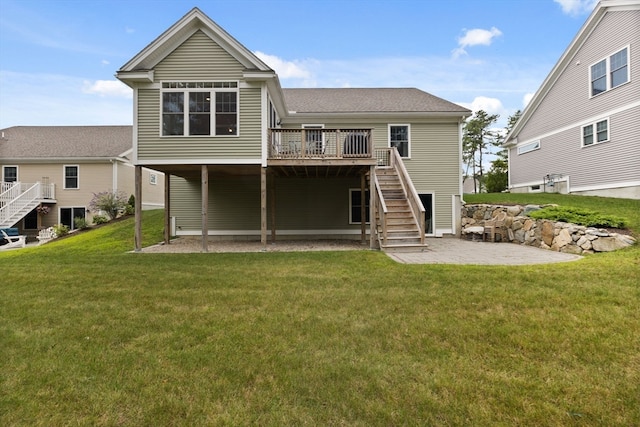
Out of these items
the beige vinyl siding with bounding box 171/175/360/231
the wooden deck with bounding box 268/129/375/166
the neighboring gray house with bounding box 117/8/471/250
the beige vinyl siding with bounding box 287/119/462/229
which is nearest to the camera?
the neighboring gray house with bounding box 117/8/471/250

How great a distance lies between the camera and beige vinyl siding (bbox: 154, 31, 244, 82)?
1009 centimetres

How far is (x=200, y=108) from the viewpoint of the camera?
10.2 m

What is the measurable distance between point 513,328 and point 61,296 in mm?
6393

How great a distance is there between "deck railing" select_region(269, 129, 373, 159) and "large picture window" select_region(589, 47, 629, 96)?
36.2 ft

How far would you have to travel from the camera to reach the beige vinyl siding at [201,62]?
33.1ft

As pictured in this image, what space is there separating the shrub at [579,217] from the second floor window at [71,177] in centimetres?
2302

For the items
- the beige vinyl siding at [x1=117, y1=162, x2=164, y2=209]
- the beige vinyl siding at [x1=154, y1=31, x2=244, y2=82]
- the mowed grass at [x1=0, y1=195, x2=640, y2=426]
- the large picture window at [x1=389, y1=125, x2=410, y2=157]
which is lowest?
the mowed grass at [x1=0, y1=195, x2=640, y2=426]

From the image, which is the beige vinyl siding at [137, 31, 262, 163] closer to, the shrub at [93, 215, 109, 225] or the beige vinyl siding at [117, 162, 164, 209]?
the shrub at [93, 215, 109, 225]

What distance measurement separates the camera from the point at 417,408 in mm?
2377

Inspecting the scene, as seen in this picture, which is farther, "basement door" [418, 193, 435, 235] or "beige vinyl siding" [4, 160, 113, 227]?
"beige vinyl siding" [4, 160, 113, 227]

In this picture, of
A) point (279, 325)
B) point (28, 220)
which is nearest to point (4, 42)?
point (28, 220)

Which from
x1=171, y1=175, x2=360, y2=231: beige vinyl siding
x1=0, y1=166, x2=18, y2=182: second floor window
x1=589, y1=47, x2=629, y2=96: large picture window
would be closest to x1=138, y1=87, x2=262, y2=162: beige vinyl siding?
x1=171, y1=175, x2=360, y2=231: beige vinyl siding

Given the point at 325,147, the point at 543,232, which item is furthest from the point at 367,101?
the point at 543,232

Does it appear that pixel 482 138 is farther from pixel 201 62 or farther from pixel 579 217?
pixel 201 62
